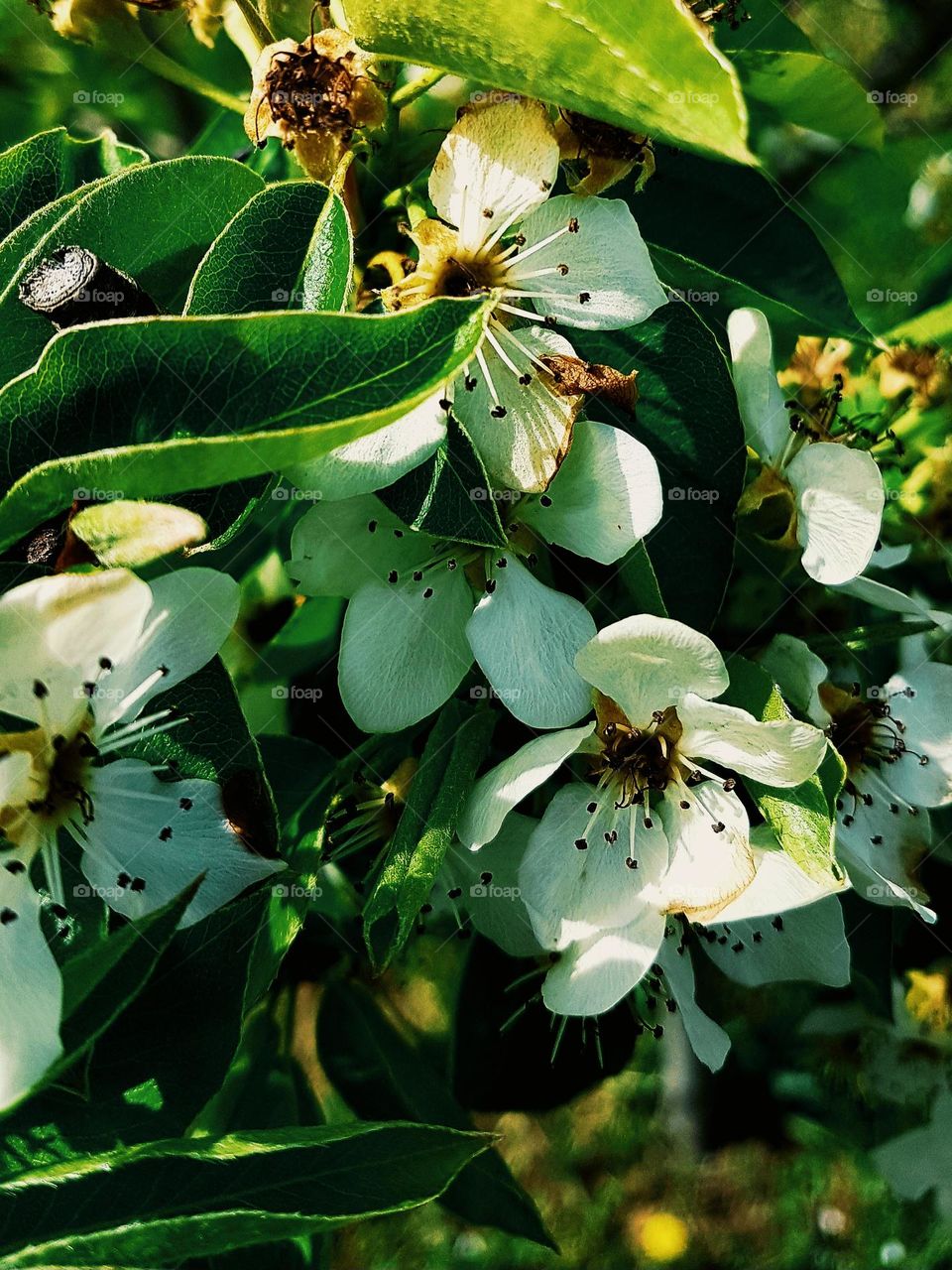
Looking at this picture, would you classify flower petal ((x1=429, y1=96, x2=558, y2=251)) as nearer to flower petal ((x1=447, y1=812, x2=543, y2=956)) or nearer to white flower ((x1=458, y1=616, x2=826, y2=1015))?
white flower ((x1=458, y1=616, x2=826, y2=1015))

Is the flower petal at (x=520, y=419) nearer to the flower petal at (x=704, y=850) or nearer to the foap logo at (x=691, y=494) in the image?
the foap logo at (x=691, y=494)

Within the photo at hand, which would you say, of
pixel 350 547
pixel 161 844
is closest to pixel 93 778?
pixel 161 844

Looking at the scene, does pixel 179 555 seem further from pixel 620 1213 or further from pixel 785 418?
pixel 620 1213

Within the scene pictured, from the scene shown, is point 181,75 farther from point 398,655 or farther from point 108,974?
point 108,974

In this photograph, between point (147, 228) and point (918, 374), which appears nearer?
point (147, 228)

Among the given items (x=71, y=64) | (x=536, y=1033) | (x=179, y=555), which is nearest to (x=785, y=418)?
(x=179, y=555)

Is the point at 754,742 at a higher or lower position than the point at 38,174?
lower

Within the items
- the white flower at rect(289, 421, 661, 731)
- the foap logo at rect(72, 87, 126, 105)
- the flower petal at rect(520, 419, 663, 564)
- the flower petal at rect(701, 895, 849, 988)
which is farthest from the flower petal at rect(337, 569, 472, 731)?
the foap logo at rect(72, 87, 126, 105)
